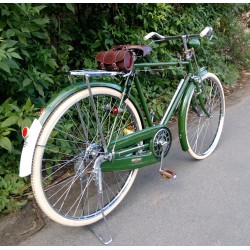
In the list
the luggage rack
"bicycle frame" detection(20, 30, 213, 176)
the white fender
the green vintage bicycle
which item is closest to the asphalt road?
the green vintage bicycle

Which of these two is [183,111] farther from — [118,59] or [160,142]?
[118,59]

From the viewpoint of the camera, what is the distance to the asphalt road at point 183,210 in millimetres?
2291

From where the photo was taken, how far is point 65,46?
3.08m

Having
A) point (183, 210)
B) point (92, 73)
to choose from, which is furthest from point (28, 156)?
point (183, 210)

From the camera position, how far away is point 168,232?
2.34 metres

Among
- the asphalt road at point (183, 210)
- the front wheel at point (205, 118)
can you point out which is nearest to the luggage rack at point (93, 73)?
the front wheel at point (205, 118)

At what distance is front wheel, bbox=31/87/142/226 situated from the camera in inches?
79.7

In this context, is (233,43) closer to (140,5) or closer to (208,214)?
(140,5)

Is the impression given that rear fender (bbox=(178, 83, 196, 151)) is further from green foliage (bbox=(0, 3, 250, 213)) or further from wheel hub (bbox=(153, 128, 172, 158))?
green foliage (bbox=(0, 3, 250, 213))

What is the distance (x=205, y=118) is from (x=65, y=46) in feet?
5.31

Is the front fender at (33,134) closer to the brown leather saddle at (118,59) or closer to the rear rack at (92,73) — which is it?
the rear rack at (92,73)

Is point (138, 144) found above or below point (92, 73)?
below

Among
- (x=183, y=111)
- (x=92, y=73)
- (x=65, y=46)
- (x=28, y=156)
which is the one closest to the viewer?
(x=28, y=156)
